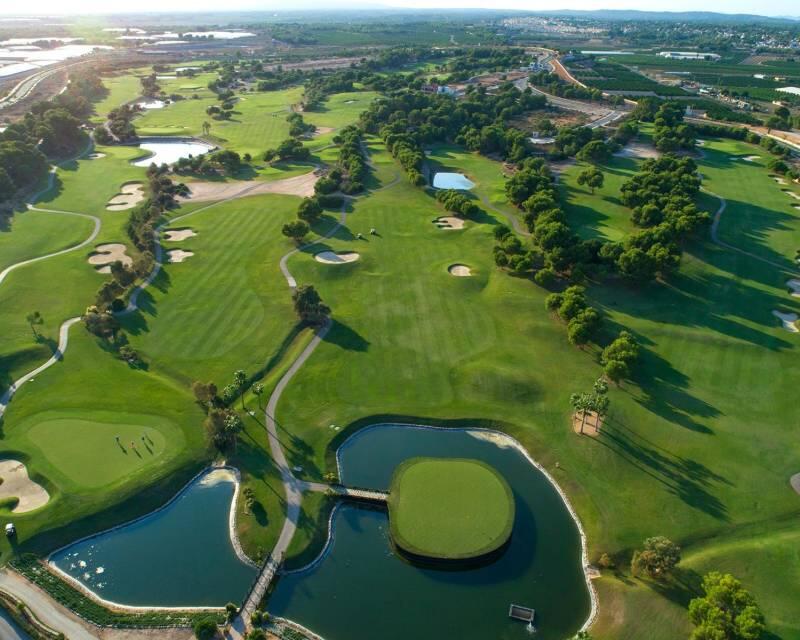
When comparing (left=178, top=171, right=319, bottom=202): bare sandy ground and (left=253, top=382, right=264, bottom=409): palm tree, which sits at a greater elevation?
(left=178, top=171, right=319, bottom=202): bare sandy ground

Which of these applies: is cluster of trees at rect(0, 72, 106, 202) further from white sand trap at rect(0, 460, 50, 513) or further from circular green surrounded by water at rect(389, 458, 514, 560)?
circular green surrounded by water at rect(389, 458, 514, 560)

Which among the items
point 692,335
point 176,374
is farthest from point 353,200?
point 692,335

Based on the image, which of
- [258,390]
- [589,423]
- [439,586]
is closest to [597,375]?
[589,423]

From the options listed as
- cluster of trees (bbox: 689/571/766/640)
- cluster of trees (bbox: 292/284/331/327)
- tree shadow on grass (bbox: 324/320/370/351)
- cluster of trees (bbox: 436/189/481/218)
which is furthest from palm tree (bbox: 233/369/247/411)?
cluster of trees (bbox: 436/189/481/218)

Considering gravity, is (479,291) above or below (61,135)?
below

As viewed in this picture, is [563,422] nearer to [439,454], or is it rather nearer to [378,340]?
[439,454]

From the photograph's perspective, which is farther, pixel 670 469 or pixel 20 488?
pixel 670 469

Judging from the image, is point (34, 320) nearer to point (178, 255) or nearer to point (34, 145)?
point (178, 255)
